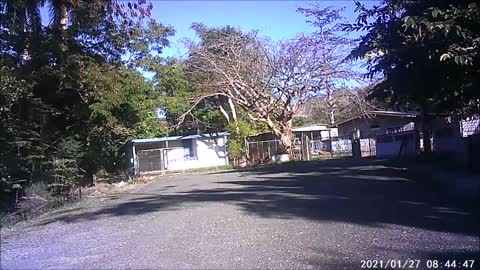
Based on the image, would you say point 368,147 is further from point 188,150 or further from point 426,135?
point 188,150

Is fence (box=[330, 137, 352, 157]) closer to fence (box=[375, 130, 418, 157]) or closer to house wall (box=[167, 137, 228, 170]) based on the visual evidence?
house wall (box=[167, 137, 228, 170])

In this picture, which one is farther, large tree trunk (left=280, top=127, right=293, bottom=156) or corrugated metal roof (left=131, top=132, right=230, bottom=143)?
corrugated metal roof (left=131, top=132, right=230, bottom=143)

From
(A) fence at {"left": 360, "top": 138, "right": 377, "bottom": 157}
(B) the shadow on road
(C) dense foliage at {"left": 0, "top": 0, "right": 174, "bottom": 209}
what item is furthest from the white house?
(B) the shadow on road

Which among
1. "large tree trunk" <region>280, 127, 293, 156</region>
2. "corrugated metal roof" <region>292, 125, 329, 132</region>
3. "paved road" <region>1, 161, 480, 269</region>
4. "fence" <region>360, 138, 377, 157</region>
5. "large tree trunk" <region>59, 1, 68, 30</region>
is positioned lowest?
"paved road" <region>1, 161, 480, 269</region>

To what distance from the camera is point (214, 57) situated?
36.1 metres

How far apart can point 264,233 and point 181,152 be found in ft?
104

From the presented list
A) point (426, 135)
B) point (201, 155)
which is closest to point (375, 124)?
point (201, 155)

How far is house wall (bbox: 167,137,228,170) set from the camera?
39688mm

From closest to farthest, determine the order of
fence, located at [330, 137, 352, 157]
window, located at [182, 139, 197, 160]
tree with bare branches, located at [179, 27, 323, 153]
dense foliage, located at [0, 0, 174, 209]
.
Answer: dense foliage, located at [0, 0, 174, 209]
tree with bare branches, located at [179, 27, 323, 153]
window, located at [182, 139, 197, 160]
fence, located at [330, 137, 352, 157]

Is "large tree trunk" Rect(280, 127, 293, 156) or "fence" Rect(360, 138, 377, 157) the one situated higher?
"large tree trunk" Rect(280, 127, 293, 156)

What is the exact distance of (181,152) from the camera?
1577 inches

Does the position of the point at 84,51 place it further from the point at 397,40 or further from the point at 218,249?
the point at 218,249

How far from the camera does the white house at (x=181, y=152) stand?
126 feet

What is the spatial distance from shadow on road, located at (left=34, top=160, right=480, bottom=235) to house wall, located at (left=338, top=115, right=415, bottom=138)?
21.9m
